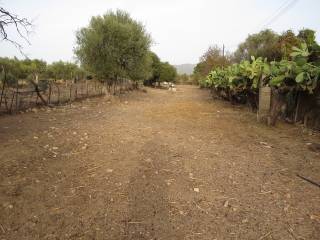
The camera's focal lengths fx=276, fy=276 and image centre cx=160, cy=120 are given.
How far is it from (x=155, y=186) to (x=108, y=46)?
16667mm

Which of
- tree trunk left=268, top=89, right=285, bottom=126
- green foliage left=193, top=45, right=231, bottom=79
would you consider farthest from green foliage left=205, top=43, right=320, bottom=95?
green foliage left=193, top=45, right=231, bottom=79

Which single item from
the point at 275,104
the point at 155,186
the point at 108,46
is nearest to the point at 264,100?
the point at 275,104

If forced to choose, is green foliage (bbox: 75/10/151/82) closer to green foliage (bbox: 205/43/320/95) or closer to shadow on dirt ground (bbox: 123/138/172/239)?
green foliage (bbox: 205/43/320/95)

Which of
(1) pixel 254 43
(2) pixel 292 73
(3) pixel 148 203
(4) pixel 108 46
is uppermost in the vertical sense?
(1) pixel 254 43

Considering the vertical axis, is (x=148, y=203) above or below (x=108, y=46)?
below

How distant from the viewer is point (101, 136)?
802cm

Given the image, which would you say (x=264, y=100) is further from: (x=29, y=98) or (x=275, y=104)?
(x=29, y=98)

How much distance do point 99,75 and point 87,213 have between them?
17.5 metres

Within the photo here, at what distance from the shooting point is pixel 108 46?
64.5ft

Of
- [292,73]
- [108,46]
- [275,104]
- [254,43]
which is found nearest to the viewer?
[292,73]

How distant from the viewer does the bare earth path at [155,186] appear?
11.5 ft

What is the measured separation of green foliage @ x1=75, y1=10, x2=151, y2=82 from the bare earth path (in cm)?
1229

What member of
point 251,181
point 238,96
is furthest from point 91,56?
point 251,181

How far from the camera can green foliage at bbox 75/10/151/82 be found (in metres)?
19.6
